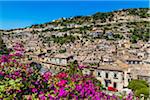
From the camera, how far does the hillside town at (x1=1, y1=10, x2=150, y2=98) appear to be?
55.8m

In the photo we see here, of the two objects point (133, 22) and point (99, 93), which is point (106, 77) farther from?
point (133, 22)

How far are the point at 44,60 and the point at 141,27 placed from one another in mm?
88770

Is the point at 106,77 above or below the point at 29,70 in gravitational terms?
below

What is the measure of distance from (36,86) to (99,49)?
96.1m

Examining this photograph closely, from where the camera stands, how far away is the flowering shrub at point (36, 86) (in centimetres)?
926

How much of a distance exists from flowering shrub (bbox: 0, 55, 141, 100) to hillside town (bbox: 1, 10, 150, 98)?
2886 cm

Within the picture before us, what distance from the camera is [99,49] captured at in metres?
106

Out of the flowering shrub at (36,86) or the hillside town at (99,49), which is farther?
the hillside town at (99,49)

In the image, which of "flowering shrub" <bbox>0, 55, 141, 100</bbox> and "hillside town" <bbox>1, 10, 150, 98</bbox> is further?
"hillside town" <bbox>1, 10, 150, 98</bbox>

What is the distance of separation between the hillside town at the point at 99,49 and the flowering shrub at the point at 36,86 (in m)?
28.9

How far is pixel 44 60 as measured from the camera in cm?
7950

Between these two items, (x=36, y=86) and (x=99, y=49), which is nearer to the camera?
(x=36, y=86)

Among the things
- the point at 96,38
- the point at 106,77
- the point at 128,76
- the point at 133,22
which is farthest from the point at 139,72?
the point at 133,22

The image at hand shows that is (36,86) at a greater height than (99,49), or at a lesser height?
greater
